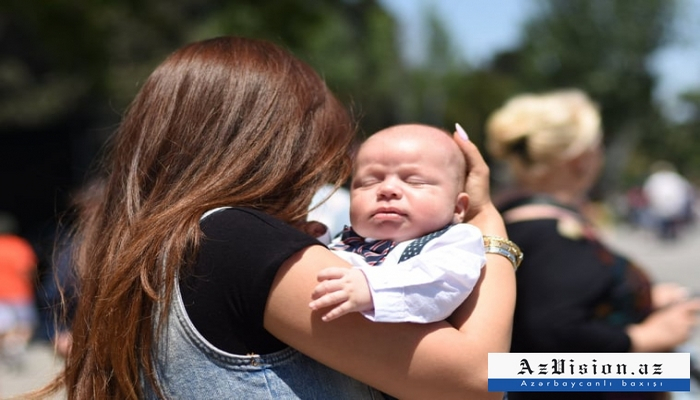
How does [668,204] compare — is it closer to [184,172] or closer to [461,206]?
[461,206]

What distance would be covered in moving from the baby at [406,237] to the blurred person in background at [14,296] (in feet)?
22.8

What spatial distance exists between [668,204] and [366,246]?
18332 mm

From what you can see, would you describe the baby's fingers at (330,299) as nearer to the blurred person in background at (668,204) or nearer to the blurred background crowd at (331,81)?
the blurred background crowd at (331,81)

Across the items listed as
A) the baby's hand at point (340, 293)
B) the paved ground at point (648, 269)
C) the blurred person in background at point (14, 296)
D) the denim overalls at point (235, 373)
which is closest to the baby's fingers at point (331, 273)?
the baby's hand at point (340, 293)

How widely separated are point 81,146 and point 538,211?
46.2 feet

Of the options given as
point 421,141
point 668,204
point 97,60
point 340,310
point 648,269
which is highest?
point 668,204

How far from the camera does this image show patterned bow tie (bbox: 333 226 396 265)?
1.74m

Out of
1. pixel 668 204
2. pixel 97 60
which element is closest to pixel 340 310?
pixel 97 60

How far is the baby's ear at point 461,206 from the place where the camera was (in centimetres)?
184

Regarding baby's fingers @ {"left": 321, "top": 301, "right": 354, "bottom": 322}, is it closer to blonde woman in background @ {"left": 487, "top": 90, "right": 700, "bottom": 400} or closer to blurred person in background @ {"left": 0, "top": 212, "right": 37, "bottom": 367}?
blonde woman in background @ {"left": 487, "top": 90, "right": 700, "bottom": 400}

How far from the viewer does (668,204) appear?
60.9 ft

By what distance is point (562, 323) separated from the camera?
262 centimetres

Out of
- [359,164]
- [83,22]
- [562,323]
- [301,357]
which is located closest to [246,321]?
[301,357]

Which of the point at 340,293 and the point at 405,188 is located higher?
the point at 405,188
